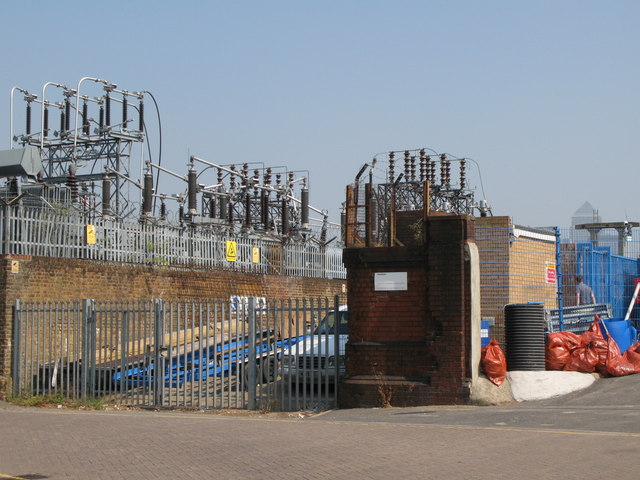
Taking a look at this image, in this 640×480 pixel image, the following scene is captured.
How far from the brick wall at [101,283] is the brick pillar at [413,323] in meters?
7.13

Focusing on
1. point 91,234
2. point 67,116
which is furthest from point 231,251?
point 67,116

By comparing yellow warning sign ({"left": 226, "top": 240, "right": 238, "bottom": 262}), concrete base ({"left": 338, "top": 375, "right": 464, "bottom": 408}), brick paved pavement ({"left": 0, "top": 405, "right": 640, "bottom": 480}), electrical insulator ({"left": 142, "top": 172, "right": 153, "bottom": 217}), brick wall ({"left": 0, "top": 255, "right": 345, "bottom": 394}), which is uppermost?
electrical insulator ({"left": 142, "top": 172, "right": 153, "bottom": 217})

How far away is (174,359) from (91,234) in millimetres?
4588

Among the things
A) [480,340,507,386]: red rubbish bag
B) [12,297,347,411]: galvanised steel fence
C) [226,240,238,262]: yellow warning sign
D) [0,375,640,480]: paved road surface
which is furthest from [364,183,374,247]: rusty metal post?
[226,240,238,262]: yellow warning sign

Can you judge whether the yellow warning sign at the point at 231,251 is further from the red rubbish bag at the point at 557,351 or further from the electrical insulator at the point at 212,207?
the red rubbish bag at the point at 557,351

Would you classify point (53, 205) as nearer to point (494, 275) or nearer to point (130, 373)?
point (130, 373)

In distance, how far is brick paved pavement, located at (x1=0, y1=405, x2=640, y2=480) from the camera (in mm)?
8852

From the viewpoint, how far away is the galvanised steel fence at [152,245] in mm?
18203

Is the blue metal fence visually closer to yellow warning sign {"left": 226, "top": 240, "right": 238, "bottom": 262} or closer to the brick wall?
the brick wall

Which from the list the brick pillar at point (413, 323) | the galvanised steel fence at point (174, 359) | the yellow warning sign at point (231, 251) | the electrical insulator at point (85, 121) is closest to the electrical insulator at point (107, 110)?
the electrical insulator at point (85, 121)

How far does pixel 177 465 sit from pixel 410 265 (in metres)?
5.95

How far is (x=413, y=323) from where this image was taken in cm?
1414

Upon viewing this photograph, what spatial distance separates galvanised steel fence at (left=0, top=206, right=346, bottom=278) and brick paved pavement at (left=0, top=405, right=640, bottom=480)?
5256 millimetres

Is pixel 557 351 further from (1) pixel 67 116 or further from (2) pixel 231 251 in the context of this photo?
(1) pixel 67 116
